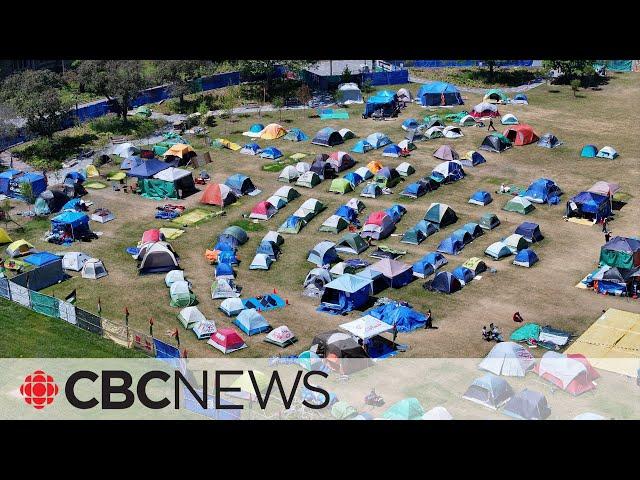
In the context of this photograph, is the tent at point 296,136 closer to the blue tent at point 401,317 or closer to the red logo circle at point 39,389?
the blue tent at point 401,317

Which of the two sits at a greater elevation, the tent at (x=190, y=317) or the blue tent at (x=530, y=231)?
the blue tent at (x=530, y=231)

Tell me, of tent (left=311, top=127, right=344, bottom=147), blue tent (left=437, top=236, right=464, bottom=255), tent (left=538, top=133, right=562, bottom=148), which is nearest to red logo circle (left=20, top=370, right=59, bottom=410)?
blue tent (left=437, top=236, right=464, bottom=255)

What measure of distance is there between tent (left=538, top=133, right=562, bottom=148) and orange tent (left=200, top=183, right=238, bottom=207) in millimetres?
23232

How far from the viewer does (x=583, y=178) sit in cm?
5547

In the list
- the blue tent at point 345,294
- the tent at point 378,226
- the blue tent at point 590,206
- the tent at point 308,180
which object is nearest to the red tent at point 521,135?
the blue tent at point 590,206

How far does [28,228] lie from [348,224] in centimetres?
1836

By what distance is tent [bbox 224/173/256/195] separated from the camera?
2109 inches

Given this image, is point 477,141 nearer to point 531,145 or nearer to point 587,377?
point 531,145

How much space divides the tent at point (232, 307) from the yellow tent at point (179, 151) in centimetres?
2147

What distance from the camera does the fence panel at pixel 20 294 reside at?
131 feet

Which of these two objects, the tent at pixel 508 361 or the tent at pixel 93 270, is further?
the tent at pixel 93 270
